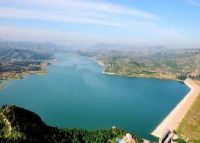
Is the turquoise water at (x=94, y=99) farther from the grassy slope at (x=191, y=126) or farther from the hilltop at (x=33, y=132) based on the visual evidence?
the hilltop at (x=33, y=132)

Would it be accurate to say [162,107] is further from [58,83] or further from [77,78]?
[77,78]

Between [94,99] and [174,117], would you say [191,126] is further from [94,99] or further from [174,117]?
[94,99]

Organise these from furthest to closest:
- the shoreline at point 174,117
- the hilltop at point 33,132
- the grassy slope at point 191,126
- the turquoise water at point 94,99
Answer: the turquoise water at point 94,99
the shoreline at point 174,117
the grassy slope at point 191,126
the hilltop at point 33,132

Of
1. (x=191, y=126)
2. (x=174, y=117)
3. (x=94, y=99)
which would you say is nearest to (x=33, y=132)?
(x=191, y=126)

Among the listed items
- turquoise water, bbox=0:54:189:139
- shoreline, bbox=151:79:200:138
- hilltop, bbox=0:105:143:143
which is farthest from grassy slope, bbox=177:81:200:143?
hilltop, bbox=0:105:143:143

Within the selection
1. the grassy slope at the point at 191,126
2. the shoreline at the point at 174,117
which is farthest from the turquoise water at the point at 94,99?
the grassy slope at the point at 191,126

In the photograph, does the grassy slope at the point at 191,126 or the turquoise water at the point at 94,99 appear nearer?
the grassy slope at the point at 191,126
